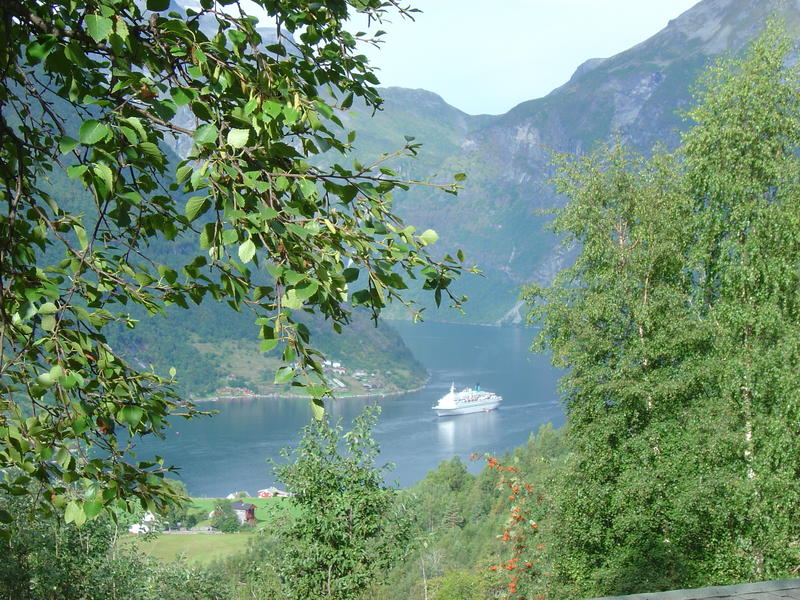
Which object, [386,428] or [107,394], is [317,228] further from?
[386,428]

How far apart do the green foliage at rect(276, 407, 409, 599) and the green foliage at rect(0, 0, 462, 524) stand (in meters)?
6.82

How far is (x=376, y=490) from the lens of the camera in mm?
10094

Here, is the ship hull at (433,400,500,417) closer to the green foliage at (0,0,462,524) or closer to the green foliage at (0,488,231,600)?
the green foliage at (0,488,231,600)

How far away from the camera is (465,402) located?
3056 inches

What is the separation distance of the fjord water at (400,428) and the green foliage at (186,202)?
35148 mm

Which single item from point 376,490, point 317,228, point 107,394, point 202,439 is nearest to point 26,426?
point 107,394

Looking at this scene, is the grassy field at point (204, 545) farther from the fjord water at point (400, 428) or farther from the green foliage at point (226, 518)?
the fjord water at point (400, 428)

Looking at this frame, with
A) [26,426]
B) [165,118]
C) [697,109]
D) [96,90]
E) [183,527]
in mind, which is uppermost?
[697,109]

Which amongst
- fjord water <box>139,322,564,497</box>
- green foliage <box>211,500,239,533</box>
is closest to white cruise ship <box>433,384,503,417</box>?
fjord water <box>139,322,564,497</box>

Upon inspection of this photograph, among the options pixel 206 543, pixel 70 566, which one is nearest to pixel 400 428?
pixel 206 543

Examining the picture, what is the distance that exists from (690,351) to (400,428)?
61.3m

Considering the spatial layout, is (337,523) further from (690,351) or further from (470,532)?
(470,532)

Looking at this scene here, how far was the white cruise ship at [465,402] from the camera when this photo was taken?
7656 centimetres

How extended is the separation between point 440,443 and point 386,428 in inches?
270
